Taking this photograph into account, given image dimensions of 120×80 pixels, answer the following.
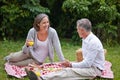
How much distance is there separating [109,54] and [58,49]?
2.42 metres

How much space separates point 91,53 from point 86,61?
16 centimetres

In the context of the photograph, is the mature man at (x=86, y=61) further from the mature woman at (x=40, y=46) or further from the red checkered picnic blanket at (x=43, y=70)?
the mature woman at (x=40, y=46)

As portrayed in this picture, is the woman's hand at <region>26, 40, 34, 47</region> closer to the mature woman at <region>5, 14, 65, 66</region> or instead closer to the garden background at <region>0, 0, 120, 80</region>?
the mature woman at <region>5, 14, 65, 66</region>

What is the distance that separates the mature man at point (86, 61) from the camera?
5992 mm

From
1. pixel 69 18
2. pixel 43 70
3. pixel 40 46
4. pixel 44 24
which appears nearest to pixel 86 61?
pixel 43 70

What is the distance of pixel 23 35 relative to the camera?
1114 centimetres

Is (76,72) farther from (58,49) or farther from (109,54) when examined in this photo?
(109,54)

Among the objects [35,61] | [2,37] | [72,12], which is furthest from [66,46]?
[35,61]

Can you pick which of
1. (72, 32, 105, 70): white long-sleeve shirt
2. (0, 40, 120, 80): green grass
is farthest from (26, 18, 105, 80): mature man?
(0, 40, 120, 80): green grass

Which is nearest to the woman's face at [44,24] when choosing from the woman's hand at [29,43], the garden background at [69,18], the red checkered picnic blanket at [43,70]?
→ the woman's hand at [29,43]

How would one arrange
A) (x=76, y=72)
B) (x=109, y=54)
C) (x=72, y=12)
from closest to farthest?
(x=76, y=72) → (x=109, y=54) → (x=72, y=12)

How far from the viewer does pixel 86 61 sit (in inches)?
237

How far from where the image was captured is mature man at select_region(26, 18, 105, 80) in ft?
19.7

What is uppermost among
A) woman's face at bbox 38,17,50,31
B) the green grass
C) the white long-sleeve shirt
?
woman's face at bbox 38,17,50,31
